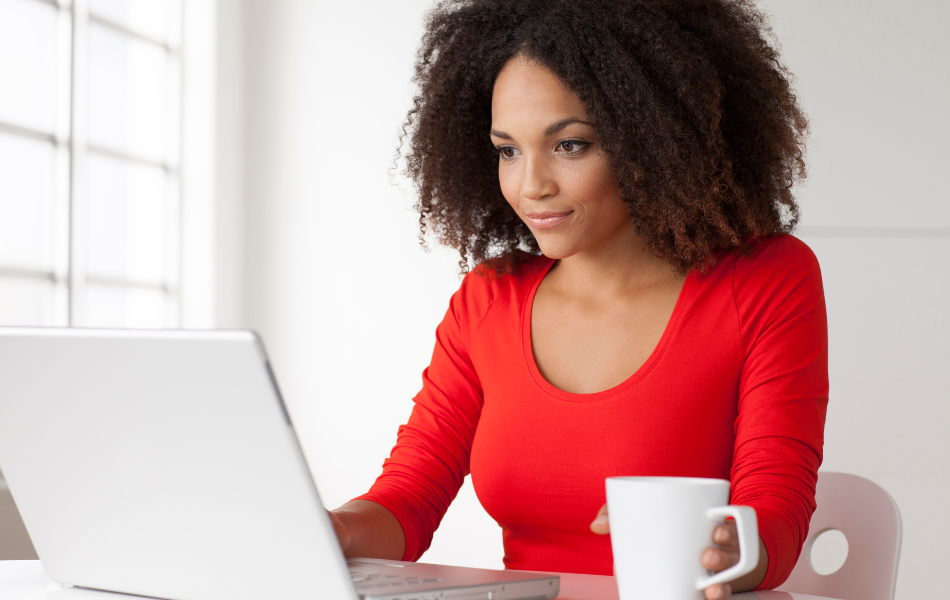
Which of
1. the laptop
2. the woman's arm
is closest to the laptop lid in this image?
the laptop

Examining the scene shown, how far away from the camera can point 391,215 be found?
119 inches

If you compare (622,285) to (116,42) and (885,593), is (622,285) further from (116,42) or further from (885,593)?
(116,42)

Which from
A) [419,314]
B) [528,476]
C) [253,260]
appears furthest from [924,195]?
[253,260]

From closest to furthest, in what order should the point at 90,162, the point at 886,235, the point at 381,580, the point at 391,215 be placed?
1. the point at 381,580
2. the point at 886,235
3. the point at 90,162
4. the point at 391,215

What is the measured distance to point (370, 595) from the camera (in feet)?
1.88

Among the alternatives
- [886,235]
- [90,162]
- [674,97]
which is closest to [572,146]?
[674,97]

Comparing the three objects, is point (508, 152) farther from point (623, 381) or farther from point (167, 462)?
point (167, 462)

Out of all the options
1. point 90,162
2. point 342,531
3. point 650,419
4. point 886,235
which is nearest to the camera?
point 342,531

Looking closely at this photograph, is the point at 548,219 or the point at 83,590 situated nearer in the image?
the point at 83,590

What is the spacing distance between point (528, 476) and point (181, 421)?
659 mm

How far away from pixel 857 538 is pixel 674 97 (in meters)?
0.61

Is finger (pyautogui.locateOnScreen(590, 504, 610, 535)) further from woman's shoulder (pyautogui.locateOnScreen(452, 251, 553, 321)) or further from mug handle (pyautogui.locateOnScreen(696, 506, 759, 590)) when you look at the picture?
woman's shoulder (pyautogui.locateOnScreen(452, 251, 553, 321))

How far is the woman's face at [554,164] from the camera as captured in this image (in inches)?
46.1

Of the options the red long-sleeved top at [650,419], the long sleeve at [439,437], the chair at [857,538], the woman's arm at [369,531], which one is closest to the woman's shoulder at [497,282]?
the long sleeve at [439,437]
